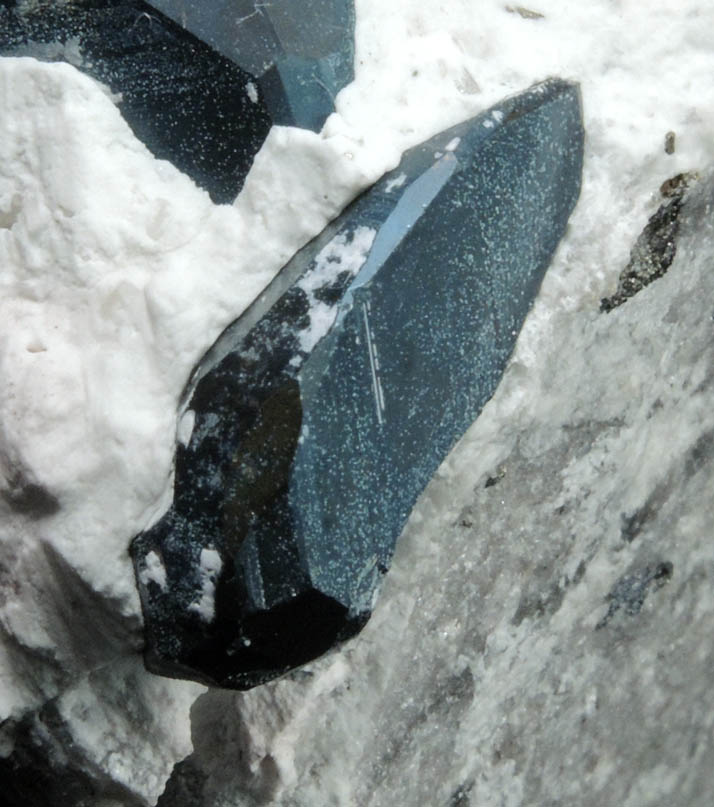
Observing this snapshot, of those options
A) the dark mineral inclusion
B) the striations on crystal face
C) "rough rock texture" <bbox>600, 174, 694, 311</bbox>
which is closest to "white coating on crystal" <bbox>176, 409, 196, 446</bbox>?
the dark mineral inclusion

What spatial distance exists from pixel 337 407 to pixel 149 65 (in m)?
0.28

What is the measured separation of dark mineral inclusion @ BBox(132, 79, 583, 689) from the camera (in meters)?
0.73

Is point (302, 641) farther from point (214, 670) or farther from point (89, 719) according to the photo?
point (89, 719)

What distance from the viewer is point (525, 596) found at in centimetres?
107

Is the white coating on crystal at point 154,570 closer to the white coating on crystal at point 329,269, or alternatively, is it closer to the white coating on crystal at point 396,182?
the white coating on crystal at point 329,269

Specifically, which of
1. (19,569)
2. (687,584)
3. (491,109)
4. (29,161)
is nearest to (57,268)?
(29,161)

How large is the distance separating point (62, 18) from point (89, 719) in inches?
21.4

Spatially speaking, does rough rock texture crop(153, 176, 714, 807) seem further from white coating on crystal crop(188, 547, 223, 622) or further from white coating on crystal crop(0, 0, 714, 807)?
white coating on crystal crop(188, 547, 223, 622)

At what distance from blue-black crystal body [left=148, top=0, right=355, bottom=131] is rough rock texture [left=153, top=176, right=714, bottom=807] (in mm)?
260

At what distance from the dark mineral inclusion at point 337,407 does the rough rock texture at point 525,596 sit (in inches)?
4.1

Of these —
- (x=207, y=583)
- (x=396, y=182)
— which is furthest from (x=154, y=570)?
(x=396, y=182)

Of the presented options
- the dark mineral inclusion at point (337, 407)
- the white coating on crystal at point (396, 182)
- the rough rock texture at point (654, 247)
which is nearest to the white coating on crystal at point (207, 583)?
the dark mineral inclusion at point (337, 407)

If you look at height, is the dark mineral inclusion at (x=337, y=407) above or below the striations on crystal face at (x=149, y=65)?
below

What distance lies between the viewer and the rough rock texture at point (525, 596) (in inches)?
36.9
